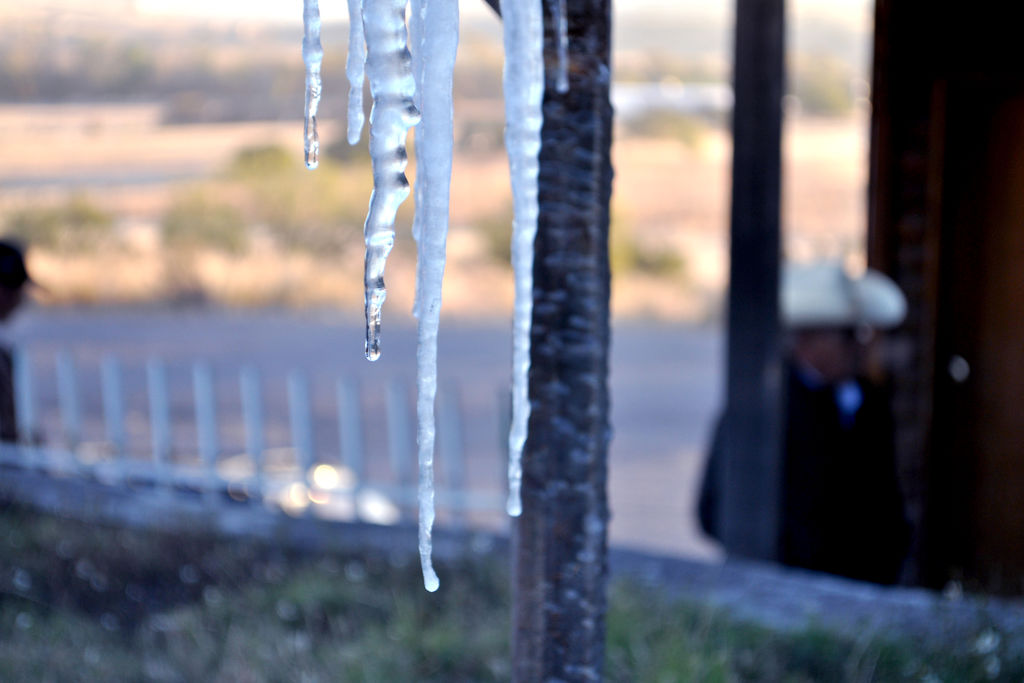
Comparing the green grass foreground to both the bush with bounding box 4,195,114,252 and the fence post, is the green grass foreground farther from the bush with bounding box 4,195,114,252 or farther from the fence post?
the bush with bounding box 4,195,114,252

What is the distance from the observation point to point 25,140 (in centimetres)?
2033

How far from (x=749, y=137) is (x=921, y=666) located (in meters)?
1.77

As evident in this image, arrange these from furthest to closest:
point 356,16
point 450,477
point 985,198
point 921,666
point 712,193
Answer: point 712,193 < point 450,477 < point 985,198 < point 921,666 < point 356,16

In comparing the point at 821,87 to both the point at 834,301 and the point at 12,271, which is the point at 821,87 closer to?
the point at 834,301

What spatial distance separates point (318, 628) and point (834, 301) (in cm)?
206

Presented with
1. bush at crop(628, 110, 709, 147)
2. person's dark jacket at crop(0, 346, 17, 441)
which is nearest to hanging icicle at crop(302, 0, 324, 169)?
person's dark jacket at crop(0, 346, 17, 441)

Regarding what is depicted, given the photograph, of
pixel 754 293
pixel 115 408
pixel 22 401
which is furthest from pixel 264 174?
pixel 754 293

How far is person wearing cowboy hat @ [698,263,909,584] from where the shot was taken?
3488 millimetres

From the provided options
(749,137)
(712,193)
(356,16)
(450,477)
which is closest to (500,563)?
(749,137)

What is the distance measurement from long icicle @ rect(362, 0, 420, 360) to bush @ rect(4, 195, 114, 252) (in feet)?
65.4

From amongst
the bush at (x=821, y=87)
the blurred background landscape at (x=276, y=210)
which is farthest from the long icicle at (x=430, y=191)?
the bush at (x=821, y=87)

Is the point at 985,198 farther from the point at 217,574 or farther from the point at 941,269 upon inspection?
the point at 217,574

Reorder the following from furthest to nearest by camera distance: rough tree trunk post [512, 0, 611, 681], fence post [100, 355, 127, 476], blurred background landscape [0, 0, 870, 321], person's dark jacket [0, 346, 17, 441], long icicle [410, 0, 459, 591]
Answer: blurred background landscape [0, 0, 870, 321] → fence post [100, 355, 127, 476] → person's dark jacket [0, 346, 17, 441] → rough tree trunk post [512, 0, 611, 681] → long icicle [410, 0, 459, 591]

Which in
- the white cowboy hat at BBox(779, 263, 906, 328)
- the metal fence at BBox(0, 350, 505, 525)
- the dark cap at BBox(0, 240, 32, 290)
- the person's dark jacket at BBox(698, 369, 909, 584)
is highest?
the dark cap at BBox(0, 240, 32, 290)
